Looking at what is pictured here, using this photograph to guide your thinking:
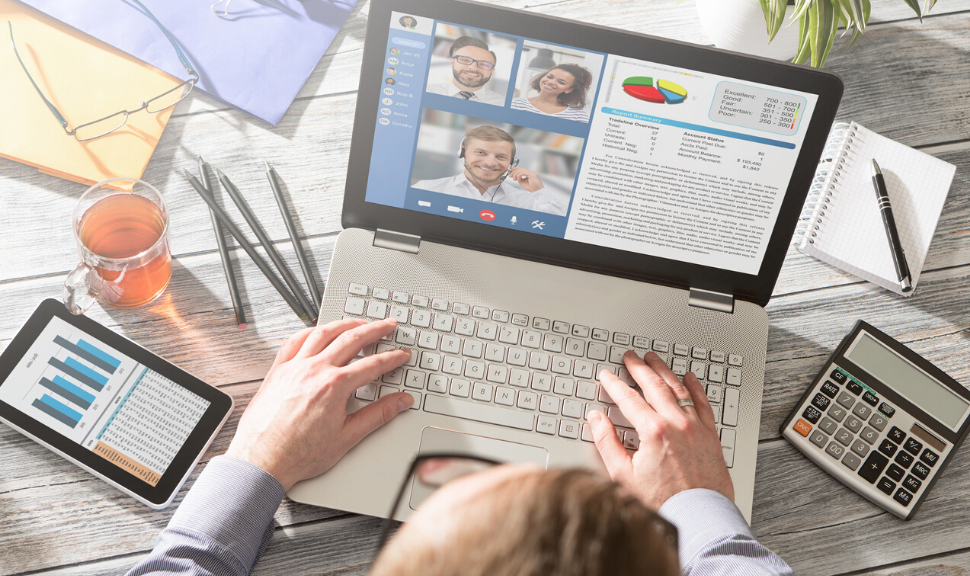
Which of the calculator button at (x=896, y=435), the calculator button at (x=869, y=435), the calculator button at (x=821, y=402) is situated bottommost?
the calculator button at (x=869, y=435)

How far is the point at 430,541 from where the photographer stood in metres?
0.40

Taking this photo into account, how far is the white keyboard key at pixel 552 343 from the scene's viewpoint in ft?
2.87

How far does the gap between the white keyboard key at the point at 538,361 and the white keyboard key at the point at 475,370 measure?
0.22ft

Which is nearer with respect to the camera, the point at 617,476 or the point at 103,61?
the point at 617,476

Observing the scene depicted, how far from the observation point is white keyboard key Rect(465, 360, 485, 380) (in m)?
0.85

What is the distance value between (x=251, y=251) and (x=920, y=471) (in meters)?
0.98

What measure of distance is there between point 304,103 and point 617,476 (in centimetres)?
74

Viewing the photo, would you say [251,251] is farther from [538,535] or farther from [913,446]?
[913,446]

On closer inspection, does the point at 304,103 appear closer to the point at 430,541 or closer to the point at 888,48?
the point at 430,541

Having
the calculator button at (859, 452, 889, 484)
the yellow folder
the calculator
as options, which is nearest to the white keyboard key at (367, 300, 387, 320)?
the yellow folder

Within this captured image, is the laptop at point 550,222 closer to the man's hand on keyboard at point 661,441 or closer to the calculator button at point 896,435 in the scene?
the man's hand on keyboard at point 661,441

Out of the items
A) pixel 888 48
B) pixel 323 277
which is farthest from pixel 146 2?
pixel 888 48

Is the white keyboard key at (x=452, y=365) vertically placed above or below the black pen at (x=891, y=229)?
below

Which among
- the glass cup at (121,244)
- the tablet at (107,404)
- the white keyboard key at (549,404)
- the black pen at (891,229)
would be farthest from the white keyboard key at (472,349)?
the black pen at (891,229)
